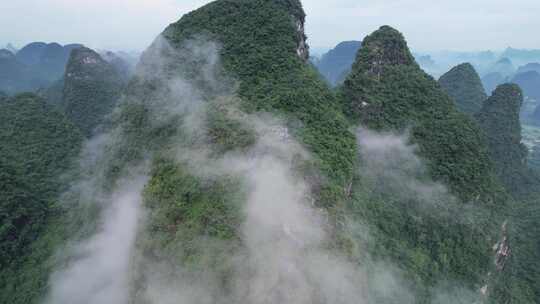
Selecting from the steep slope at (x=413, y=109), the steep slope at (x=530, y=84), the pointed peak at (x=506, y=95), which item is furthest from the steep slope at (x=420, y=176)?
the steep slope at (x=530, y=84)

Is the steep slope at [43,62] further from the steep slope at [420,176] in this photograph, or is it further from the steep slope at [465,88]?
the steep slope at [420,176]

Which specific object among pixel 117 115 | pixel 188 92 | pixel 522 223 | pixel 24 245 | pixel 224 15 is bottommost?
pixel 24 245

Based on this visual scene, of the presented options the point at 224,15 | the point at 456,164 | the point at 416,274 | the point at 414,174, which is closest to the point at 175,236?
the point at 416,274

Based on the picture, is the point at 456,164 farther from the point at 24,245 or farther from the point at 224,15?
the point at 24,245

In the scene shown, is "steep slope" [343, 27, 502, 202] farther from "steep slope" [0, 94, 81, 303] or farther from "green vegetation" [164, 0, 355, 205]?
"steep slope" [0, 94, 81, 303]

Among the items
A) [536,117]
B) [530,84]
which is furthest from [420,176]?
[530,84]

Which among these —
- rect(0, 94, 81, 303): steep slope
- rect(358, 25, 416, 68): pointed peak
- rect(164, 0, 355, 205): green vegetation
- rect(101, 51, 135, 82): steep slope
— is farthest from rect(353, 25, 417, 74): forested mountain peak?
rect(101, 51, 135, 82): steep slope
